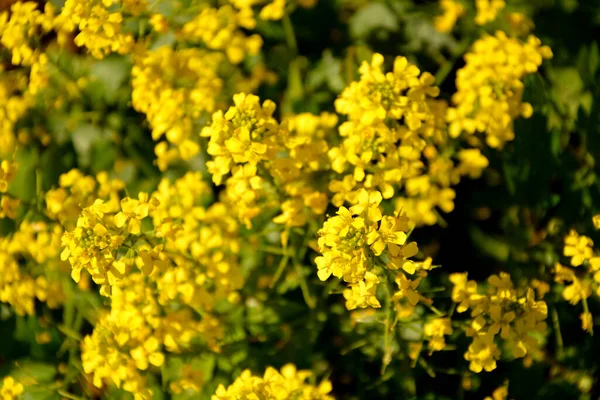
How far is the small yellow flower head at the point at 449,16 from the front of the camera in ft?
8.25

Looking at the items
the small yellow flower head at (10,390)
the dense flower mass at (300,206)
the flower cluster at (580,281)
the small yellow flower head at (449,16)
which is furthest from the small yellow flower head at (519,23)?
the small yellow flower head at (10,390)

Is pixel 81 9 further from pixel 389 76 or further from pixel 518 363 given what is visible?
pixel 518 363

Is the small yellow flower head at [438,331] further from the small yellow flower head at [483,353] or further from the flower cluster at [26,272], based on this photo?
the flower cluster at [26,272]

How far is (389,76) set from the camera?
1757mm

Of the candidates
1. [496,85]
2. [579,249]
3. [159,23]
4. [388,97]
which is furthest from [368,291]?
[159,23]

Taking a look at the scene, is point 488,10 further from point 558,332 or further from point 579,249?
point 558,332

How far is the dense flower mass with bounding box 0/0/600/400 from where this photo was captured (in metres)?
1.70

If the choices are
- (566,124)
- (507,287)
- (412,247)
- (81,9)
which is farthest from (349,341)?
(81,9)

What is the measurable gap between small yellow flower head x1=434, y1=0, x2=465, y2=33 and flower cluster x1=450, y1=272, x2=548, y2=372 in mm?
1202

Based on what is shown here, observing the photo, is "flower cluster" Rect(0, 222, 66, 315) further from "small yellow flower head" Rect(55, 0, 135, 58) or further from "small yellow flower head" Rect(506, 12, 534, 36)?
"small yellow flower head" Rect(506, 12, 534, 36)

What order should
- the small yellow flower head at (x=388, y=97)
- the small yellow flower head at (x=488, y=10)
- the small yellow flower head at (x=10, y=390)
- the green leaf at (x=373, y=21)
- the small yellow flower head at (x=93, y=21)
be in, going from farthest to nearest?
the green leaf at (x=373, y=21) → the small yellow flower head at (x=488, y=10) → the small yellow flower head at (x=10, y=390) → the small yellow flower head at (x=93, y=21) → the small yellow flower head at (x=388, y=97)

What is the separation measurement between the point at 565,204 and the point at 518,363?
0.58 metres

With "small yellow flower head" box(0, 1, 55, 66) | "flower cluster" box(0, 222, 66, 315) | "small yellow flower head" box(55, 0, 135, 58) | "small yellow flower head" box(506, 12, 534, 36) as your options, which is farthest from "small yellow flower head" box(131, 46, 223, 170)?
"small yellow flower head" box(506, 12, 534, 36)

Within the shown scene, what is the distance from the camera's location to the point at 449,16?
2516mm
